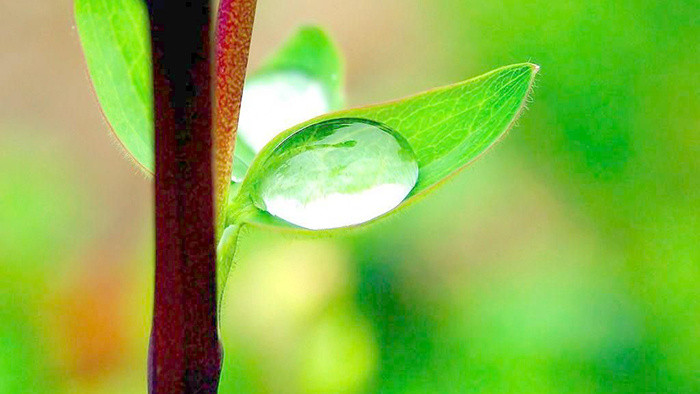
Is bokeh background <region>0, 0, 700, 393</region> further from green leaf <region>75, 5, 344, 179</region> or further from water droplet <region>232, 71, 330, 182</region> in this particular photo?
green leaf <region>75, 5, 344, 179</region>

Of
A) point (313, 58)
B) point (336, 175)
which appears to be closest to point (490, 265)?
point (313, 58)

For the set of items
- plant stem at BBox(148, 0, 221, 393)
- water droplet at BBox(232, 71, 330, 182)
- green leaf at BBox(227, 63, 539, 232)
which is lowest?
plant stem at BBox(148, 0, 221, 393)

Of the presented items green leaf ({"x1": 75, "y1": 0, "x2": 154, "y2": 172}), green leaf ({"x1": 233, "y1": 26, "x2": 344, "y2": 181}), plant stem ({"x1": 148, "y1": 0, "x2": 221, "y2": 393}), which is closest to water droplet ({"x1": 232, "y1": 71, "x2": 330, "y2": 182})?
green leaf ({"x1": 233, "y1": 26, "x2": 344, "y2": 181})

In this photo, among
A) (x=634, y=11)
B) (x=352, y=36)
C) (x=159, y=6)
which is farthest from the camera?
(x=352, y=36)

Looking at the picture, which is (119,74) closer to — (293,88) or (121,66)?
(121,66)

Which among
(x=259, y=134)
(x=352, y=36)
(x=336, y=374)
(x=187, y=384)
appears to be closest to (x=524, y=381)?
(x=336, y=374)

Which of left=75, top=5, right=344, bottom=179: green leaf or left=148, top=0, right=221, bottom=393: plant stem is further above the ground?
left=75, top=5, right=344, bottom=179: green leaf

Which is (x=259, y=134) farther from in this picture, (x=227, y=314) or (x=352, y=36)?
(x=352, y=36)

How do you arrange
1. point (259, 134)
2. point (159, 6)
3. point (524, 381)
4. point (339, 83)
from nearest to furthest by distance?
point (159, 6) → point (259, 134) → point (339, 83) → point (524, 381)

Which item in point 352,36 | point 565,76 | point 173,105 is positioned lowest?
point 173,105
